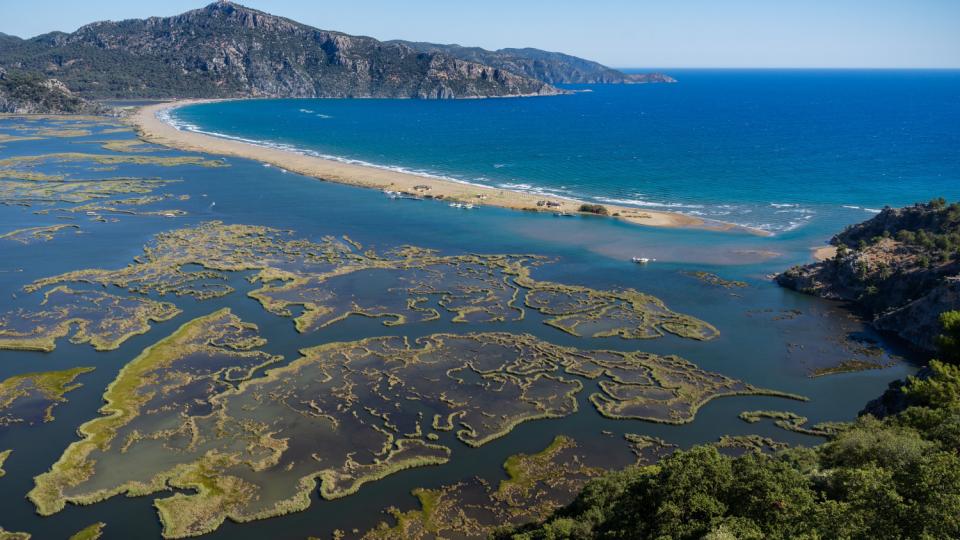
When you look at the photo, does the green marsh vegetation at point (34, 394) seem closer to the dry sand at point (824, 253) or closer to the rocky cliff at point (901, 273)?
the rocky cliff at point (901, 273)

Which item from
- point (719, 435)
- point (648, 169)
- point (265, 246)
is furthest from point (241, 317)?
point (648, 169)

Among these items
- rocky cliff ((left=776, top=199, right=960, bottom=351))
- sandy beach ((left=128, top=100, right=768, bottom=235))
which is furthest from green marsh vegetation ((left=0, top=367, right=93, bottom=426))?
sandy beach ((left=128, top=100, right=768, bottom=235))

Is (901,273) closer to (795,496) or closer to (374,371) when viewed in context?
(795,496)

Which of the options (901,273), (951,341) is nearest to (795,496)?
(951,341)

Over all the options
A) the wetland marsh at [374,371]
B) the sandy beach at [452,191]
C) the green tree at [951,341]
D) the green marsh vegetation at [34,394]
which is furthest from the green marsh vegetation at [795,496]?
the sandy beach at [452,191]

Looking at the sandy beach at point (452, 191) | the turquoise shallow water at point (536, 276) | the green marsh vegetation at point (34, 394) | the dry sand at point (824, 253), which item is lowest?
the green marsh vegetation at point (34, 394)

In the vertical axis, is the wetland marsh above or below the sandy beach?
below

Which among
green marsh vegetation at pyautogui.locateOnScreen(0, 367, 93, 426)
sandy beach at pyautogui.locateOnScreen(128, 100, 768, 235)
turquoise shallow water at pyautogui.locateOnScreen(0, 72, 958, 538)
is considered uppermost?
sandy beach at pyautogui.locateOnScreen(128, 100, 768, 235)

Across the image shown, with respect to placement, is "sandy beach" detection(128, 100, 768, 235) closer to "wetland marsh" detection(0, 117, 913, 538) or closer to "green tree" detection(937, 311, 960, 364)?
"wetland marsh" detection(0, 117, 913, 538)
